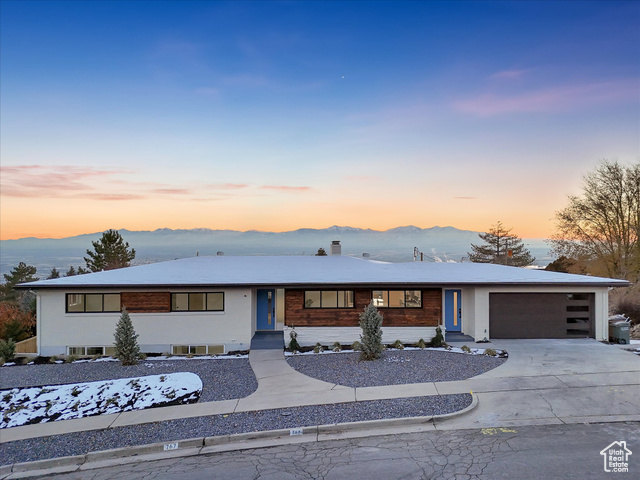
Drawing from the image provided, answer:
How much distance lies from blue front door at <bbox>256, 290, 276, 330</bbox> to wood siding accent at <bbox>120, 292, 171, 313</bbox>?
4017 mm

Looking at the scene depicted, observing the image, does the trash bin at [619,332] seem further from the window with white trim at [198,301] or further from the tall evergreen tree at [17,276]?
the tall evergreen tree at [17,276]

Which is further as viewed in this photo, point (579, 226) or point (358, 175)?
point (579, 226)

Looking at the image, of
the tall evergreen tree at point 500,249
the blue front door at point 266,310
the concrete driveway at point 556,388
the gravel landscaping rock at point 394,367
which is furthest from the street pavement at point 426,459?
the tall evergreen tree at point 500,249

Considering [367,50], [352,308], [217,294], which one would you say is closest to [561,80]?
[367,50]

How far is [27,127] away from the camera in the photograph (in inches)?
816

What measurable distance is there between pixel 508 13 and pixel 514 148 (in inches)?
352

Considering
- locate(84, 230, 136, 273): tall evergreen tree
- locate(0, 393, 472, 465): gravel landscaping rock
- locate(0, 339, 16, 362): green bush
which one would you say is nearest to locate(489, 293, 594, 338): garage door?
locate(0, 393, 472, 465): gravel landscaping rock

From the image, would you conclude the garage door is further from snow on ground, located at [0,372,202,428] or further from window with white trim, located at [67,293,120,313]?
window with white trim, located at [67,293,120,313]

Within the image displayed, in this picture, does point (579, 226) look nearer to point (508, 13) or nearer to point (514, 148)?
point (514, 148)

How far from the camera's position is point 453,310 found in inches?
706

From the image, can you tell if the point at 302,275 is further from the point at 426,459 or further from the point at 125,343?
the point at 426,459

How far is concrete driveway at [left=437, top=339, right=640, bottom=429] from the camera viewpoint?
8.85 meters

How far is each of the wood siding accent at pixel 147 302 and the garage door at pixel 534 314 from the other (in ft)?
45.8

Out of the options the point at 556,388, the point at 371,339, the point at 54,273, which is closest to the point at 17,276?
the point at 54,273
